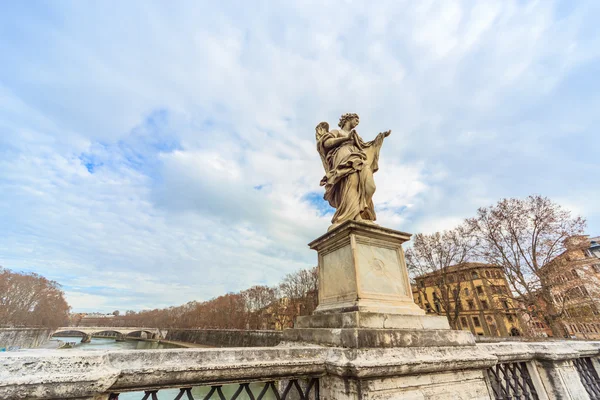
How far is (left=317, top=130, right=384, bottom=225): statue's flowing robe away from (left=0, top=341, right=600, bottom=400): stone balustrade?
6.51 ft

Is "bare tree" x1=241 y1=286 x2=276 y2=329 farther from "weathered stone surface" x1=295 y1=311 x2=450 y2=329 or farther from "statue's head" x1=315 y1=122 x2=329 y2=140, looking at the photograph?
"weathered stone surface" x1=295 y1=311 x2=450 y2=329

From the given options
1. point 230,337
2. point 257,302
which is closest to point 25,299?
point 230,337

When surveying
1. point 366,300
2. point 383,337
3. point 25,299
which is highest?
point 25,299

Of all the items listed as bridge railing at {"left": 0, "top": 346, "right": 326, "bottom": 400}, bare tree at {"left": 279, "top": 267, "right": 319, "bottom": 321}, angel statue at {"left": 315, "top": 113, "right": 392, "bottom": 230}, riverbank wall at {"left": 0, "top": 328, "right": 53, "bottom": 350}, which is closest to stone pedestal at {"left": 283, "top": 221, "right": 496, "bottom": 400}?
bridge railing at {"left": 0, "top": 346, "right": 326, "bottom": 400}

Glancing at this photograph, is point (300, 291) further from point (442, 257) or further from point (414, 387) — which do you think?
point (414, 387)

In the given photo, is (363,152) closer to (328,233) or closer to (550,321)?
(328,233)

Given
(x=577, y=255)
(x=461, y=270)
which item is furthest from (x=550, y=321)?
(x=461, y=270)

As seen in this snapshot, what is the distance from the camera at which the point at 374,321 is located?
2705mm

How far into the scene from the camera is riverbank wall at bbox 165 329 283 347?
2802 centimetres

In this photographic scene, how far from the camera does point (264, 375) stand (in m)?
2.05

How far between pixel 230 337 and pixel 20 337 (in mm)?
31186

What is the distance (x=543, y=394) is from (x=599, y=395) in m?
1.36

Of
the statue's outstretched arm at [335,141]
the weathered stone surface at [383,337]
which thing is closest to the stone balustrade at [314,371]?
the weathered stone surface at [383,337]

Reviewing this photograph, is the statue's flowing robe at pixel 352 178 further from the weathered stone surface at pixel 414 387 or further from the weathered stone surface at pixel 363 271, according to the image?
the weathered stone surface at pixel 414 387
